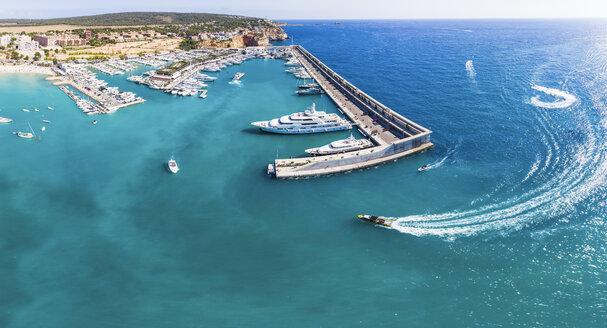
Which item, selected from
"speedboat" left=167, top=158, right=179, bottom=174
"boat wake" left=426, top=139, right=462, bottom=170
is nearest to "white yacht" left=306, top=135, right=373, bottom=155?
"boat wake" left=426, top=139, right=462, bottom=170

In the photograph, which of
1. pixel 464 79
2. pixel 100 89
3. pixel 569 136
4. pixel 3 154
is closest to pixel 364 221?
pixel 569 136

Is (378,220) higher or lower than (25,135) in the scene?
lower

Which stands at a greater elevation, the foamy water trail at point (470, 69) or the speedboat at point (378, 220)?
the foamy water trail at point (470, 69)

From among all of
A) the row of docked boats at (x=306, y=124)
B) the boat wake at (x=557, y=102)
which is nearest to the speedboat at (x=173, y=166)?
the row of docked boats at (x=306, y=124)

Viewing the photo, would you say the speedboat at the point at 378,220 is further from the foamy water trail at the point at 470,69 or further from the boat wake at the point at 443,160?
the foamy water trail at the point at 470,69

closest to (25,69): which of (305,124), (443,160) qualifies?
(305,124)

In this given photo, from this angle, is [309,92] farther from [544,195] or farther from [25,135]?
[25,135]

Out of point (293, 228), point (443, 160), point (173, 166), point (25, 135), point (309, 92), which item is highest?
point (309, 92)
